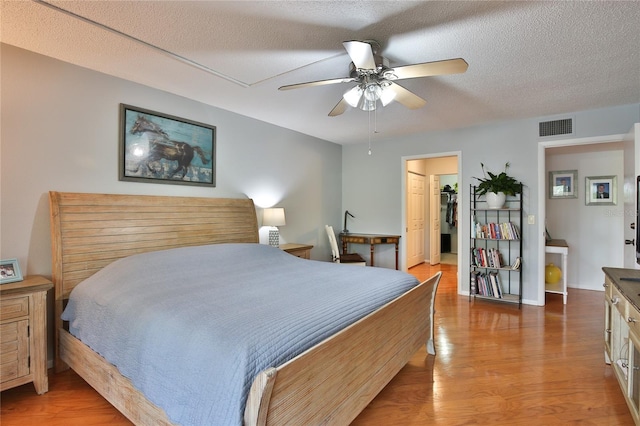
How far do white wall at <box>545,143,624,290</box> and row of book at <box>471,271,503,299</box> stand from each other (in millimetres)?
1541

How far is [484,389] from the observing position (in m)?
2.24

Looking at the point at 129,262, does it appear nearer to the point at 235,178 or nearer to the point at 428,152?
the point at 235,178

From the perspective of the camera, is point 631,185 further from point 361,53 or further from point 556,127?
point 361,53

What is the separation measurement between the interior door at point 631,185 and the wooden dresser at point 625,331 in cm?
90

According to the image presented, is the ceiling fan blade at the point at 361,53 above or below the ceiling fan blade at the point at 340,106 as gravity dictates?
above

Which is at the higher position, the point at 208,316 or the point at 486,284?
the point at 208,316

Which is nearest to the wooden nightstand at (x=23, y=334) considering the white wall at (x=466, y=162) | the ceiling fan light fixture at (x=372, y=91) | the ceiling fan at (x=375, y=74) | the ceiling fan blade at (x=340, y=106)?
the ceiling fan at (x=375, y=74)

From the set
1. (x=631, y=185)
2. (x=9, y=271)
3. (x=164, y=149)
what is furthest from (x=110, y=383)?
(x=631, y=185)

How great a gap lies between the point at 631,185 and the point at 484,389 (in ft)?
8.10

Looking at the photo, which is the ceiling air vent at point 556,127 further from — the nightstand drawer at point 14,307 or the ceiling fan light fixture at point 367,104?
the nightstand drawer at point 14,307

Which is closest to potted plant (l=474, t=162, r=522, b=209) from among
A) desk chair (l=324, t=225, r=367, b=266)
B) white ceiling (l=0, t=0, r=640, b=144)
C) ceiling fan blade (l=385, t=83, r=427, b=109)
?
white ceiling (l=0, t=0, r=640, b=144)

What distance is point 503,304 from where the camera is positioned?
4254 millimetres

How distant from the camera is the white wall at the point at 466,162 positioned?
12.6 feet

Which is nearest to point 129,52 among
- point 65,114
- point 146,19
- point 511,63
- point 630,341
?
point 146,19
